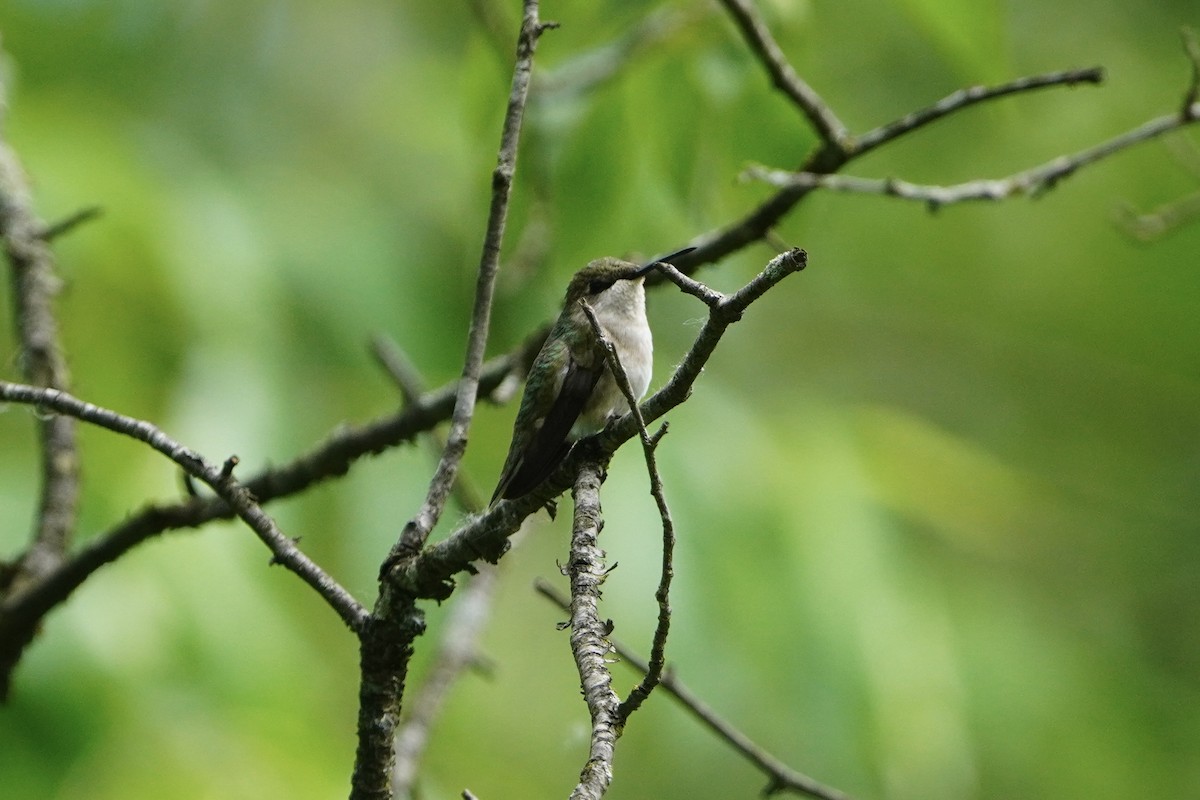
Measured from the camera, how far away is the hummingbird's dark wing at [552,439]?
3.04 meters

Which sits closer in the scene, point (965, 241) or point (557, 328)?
point (557, 328)

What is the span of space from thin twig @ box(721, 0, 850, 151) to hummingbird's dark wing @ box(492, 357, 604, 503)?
3.54 feet

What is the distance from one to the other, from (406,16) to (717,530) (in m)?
7.76

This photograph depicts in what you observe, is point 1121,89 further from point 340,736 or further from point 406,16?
point 340,736

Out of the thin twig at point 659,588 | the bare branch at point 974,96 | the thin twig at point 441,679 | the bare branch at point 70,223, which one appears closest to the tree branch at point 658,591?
the thin twig at point 659,588

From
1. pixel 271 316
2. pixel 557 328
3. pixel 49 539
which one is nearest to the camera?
pixel 557 328

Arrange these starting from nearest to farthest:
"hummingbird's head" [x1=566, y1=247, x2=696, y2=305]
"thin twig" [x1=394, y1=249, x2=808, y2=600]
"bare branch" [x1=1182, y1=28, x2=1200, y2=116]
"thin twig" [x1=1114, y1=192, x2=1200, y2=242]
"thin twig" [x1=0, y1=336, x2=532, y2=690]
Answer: "thin twig" [x1=394, y1=249, x2=808, y2=600] < "thin twig" [x1=0, y1=336, x2=532, y2=690] < "hummingbird's head" [x1=566, y1=247, x2=696, y2=305] < "bare branch" [x1=1182, y1=28, x2=1200, y2=116] < "thin twig" [x1=1114, y1=192, x2=1200, y2=242]

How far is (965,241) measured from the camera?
12391mm

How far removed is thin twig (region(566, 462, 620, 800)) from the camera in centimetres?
196

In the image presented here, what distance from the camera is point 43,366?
4.64 metres

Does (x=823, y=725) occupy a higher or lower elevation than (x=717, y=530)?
lower

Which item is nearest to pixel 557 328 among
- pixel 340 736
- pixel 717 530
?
pixel 717 530

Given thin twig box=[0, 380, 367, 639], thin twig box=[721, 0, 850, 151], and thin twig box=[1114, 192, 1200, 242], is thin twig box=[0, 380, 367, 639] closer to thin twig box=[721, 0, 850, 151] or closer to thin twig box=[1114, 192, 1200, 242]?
thin twig box=[721, 0, 850, 151]

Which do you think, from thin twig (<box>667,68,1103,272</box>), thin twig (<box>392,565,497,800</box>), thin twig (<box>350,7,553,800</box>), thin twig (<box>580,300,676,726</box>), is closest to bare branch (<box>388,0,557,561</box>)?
thin twig (<box>350,7,553,800</box>)
